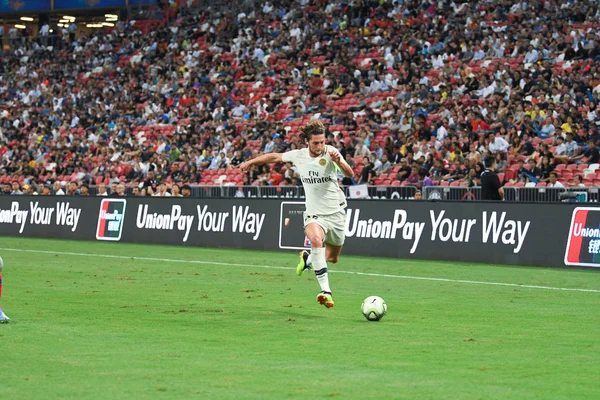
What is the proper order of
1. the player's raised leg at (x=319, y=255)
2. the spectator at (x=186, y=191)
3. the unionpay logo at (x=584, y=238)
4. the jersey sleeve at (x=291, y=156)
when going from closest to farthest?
the player's raised leg at (x=319, y=255) → the jersey sleeve at (x=291, y=156) → the unionpay logo at (x=584, y=238) → the spectator at (x=186, y=191)

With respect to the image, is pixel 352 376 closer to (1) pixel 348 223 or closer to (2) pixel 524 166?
(1) pixel 348 223

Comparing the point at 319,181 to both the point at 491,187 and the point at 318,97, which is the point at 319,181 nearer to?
the point at 491,187

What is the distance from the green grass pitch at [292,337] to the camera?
7.67 meters

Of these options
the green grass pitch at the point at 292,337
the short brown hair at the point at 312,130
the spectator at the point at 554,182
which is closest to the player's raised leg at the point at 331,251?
the green grass pitch at the point at 292,337

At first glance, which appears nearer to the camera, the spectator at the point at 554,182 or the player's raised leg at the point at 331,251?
the player's raised leg at the point at 331,251

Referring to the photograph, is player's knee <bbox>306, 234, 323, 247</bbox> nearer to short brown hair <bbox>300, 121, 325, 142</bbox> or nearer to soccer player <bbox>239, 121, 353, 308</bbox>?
soccer player <bbox>239, 121, 353, 308</bbox>

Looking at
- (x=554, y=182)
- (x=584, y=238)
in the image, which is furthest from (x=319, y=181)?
(x=554, y=182)

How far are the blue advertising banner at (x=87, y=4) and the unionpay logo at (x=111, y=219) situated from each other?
30667 millimetres

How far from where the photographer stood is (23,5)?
6331 cm

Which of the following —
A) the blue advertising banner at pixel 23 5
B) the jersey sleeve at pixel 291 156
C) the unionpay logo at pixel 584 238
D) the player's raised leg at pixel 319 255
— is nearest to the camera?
the player's raised leg at pixel 319 255

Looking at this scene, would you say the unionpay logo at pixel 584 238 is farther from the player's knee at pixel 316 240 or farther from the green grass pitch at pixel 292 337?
the player's knee at pixel 316 240

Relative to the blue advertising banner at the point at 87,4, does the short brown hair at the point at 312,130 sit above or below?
below

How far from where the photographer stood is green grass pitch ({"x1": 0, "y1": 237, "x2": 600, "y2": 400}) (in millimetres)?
7668

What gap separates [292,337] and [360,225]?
14673mm
